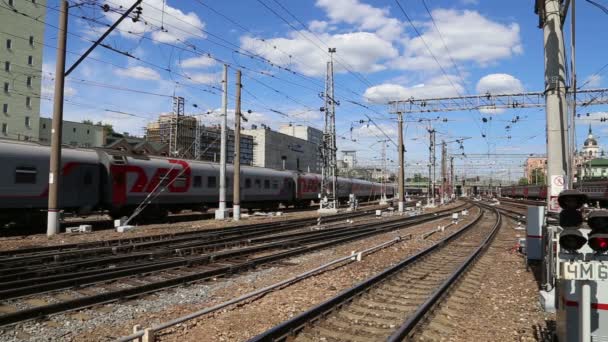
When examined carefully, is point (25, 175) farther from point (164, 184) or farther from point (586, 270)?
point (586, 270)

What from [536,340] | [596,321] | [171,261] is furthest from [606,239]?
[171,261]

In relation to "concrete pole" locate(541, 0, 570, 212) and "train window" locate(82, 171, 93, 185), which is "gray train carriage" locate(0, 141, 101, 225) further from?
"concrete pole" locate(541, 0, 570, 212)

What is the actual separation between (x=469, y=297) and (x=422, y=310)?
2.26 metres

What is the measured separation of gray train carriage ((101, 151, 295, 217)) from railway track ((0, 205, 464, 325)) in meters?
7.64

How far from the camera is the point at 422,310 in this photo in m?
7.22

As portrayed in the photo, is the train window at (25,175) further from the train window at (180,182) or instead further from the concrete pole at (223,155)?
the concrete pole at (223,155)

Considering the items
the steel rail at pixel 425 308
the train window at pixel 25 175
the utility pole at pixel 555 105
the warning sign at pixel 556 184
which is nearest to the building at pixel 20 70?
the train window at pixel 25 175

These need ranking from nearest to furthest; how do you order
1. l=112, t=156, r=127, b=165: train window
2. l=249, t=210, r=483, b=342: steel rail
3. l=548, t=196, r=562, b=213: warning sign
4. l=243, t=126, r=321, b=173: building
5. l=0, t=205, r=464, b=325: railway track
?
l=249, t=210, r=483, b=342: steel rail < l=0, t=205, r=464, b=325: railway track < l=548, t=196, r=562, b=213: warning sign < l=112, t=156, r=127, b=165: train window < l=243, t=126, r=321, b=173: building

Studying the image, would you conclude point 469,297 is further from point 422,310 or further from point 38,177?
point 38,177

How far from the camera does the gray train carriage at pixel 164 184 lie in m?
22.1

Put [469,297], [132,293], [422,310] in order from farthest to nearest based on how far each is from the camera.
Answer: [469,297] < [132,293] < [422,310]

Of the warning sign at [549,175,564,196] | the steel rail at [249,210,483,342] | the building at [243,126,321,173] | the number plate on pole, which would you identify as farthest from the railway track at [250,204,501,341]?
the building at [243,126,321,173]

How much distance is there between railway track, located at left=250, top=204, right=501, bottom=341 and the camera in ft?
20.6

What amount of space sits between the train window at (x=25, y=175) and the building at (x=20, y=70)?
43.9 meters
